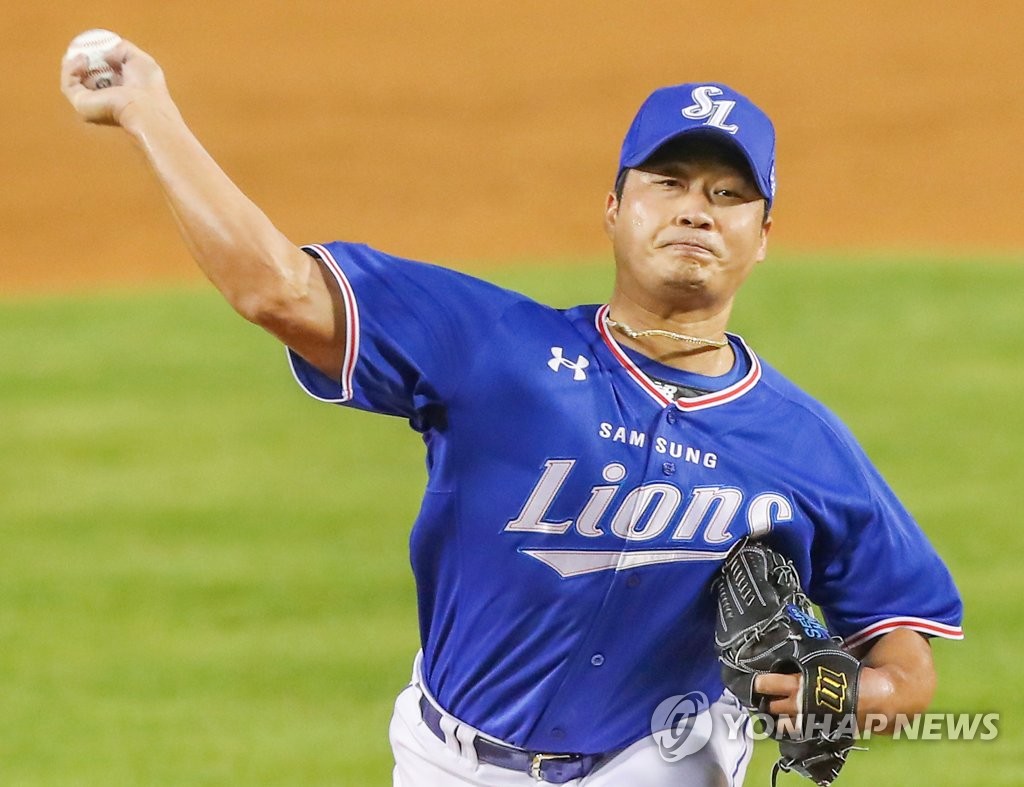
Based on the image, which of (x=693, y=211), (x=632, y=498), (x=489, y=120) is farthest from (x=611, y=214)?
(x=489, y=120)

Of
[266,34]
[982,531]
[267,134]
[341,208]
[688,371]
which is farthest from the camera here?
[266,34]

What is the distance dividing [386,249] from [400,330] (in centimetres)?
1249

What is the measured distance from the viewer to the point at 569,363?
3.72 metres

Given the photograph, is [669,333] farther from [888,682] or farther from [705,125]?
[888,682]

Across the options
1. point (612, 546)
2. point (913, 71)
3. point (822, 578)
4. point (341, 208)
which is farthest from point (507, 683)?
point (913, 71)

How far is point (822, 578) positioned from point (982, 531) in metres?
6.37

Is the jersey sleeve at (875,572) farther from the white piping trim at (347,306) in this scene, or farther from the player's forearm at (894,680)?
the white piping trim at (347,306)

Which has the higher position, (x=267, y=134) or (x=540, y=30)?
(x=540, y=30)

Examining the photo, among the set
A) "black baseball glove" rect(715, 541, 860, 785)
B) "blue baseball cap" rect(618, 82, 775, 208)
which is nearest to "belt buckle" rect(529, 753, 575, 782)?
"black baseball glove" rect(715, 541, 860, 785)

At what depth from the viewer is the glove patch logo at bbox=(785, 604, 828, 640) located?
145 inches

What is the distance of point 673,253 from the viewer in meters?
3.73

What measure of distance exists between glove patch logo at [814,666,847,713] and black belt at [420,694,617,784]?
1.65 feet

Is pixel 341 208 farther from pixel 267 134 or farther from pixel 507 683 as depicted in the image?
pixel 507 683

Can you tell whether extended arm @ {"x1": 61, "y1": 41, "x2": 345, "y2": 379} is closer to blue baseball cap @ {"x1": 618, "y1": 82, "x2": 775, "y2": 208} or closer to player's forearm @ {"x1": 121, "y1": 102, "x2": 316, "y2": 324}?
player's forearm @ {"x1": 121, "y1": 102, "x2": 316, "y2": 324}
